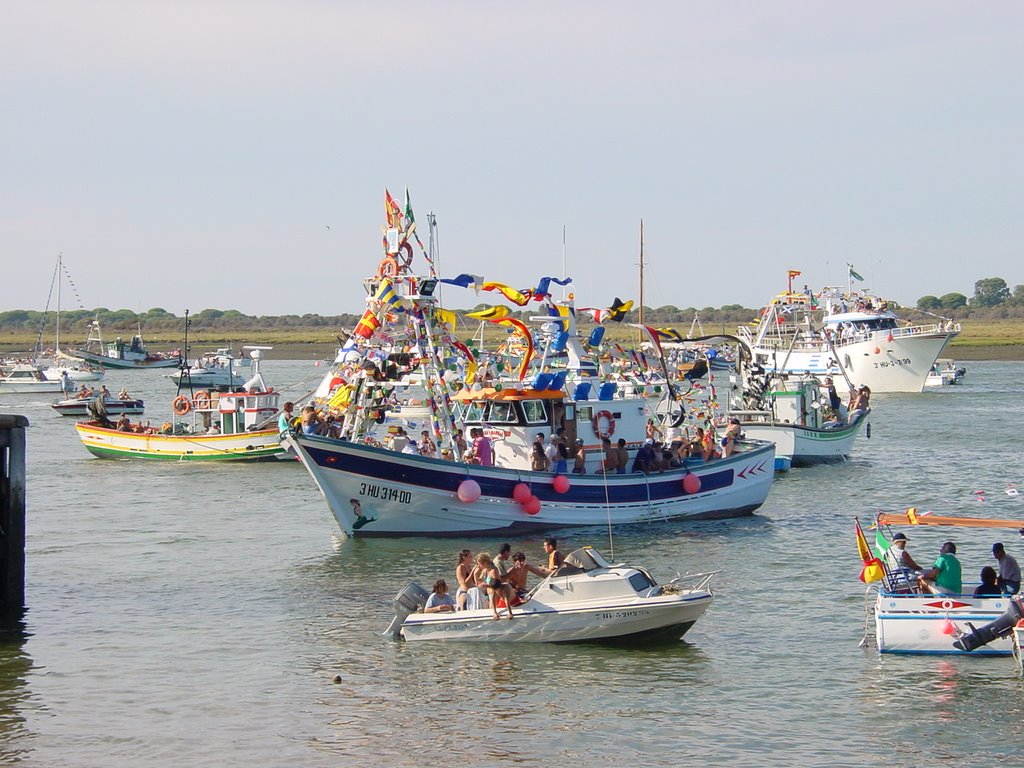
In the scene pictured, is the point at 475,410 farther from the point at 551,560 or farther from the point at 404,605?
the point at 404,605

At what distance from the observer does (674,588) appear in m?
22.6

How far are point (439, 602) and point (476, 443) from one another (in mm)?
9391

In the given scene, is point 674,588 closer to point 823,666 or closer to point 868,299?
point 823,666

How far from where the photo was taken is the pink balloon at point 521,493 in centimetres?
3177

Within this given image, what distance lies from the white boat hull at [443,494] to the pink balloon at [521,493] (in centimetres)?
8

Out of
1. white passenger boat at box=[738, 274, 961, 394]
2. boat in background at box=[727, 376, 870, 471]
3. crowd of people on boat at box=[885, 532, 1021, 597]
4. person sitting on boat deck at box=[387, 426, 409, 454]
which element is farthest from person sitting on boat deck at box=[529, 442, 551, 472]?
white passenger boat at box=[738, 274, 961, 394]

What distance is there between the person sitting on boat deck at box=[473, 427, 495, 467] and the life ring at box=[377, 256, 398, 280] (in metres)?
4.37

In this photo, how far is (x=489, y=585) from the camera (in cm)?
2264

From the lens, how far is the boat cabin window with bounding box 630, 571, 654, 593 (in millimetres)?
22384

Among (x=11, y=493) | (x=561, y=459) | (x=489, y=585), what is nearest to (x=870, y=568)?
(x=489, y=585)

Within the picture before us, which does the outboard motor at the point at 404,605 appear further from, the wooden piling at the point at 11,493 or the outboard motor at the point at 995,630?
the outboard motor at the point at 995,630

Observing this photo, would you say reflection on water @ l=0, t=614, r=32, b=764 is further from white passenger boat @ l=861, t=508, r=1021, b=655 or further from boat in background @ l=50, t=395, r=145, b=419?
boat in background @ l=50, t=395, r=145, b=419

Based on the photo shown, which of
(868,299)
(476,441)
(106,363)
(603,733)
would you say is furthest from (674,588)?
(106,363)

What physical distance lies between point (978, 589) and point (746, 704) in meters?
4.76
